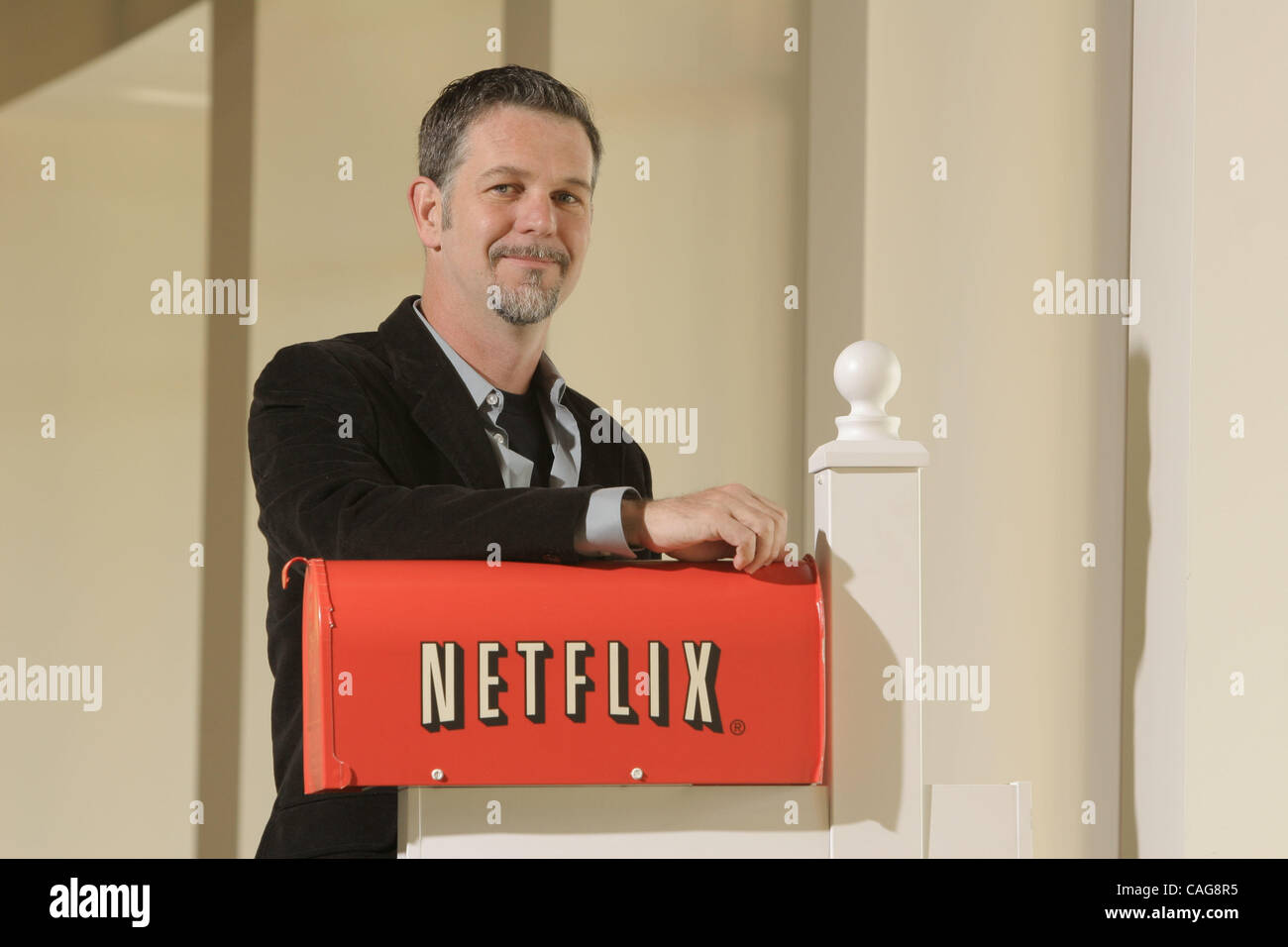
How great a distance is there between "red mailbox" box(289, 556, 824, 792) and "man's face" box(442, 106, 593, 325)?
1.83 ft

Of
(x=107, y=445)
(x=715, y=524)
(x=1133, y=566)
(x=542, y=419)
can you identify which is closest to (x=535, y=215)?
(x=542, y=419)

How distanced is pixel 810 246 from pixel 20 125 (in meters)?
1.79

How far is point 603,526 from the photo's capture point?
3.58ft

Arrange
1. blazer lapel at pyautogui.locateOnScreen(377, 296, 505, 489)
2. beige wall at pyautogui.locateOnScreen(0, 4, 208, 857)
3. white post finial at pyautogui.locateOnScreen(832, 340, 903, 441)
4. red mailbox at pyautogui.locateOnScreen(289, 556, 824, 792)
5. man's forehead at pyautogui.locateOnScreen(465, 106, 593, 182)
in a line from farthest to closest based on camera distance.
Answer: beige wall at pyautogui.locateOnScreen(0, 4, 208, 857)
man's forehead at pyautogui.locateOnScreen(465, 106, 593, 182)
blazer lapel at pyautogui.locateOnScreen(377, 296, 505, 489)
white post finial at pyautogui.locateOnScreen(832, 340, 903, 441)
red mailbox at pyautogui.locateOnScreen(289, 556, 824, 792)

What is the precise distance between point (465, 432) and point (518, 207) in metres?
0.32

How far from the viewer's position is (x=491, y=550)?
1085 mm

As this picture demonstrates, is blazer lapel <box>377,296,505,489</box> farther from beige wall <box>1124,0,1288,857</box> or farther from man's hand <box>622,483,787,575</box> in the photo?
beige wall <box>1124,0,1288,857</box>

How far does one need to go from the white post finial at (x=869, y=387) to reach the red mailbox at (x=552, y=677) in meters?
0.18

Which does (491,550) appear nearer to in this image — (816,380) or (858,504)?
(858,504)

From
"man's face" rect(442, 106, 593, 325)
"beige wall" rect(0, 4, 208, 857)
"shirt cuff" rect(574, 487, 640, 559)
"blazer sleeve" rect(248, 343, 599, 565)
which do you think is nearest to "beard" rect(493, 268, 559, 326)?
"man's face" rect(442, 106, 593, 325)

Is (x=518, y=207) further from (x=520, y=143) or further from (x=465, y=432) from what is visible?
(x=465, y=432)

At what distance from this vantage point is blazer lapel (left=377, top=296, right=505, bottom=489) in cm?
139

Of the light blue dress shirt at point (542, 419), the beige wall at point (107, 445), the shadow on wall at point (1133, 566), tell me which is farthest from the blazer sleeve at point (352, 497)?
the beige wall at point (107, 445)

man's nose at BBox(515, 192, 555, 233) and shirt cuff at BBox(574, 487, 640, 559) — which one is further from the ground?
man's nose at BBox(515, 192, 555, 233)
